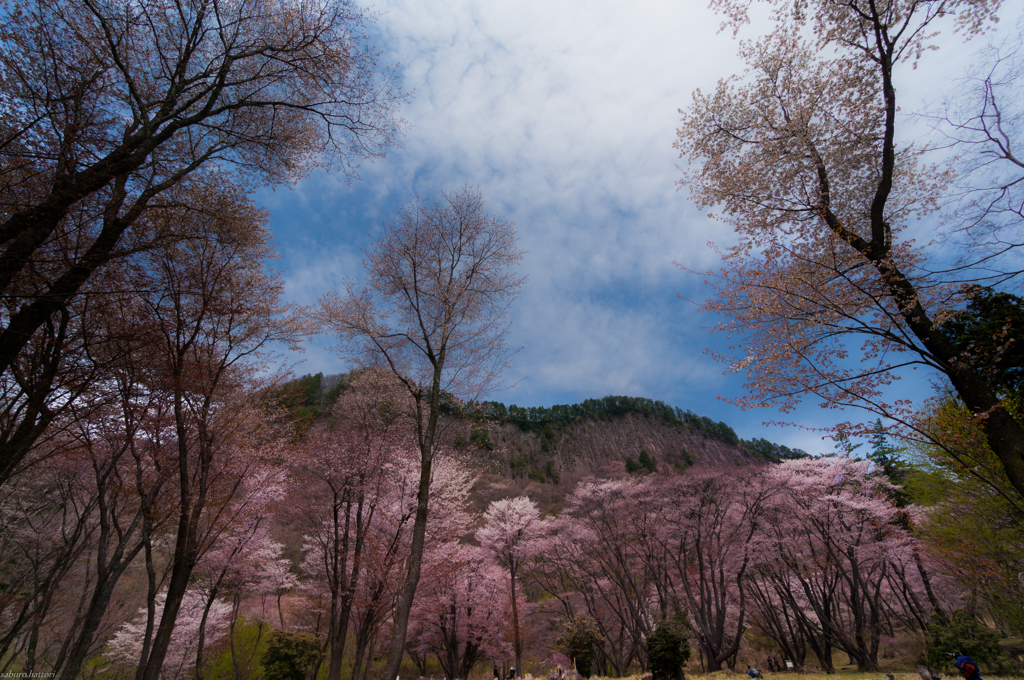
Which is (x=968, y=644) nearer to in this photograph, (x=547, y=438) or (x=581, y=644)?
(x=581, y=644)

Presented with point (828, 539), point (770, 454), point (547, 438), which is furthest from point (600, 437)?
point (828, 539)

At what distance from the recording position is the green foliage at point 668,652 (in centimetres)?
913

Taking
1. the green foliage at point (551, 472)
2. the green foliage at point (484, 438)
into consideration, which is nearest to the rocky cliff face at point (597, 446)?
the green foliage at point (551, 472)

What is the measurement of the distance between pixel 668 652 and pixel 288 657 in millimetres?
12922

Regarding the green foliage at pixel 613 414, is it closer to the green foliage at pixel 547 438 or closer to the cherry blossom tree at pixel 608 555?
the green foliage at pixel 547 438

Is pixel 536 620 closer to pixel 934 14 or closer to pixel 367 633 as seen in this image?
pixel 367 633

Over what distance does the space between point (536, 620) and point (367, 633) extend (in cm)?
1568

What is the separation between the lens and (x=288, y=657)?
43.4 feet

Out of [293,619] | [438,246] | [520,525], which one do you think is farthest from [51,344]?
[293,619]

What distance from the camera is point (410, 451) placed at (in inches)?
548

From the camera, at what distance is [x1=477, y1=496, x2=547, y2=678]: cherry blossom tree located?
19.1 meters

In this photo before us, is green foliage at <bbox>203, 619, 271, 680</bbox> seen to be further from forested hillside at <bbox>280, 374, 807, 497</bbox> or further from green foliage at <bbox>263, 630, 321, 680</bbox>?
forested hillside at <bbox>280, 374, 807, 497</bbox>

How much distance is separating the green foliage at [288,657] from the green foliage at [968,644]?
2099 cm

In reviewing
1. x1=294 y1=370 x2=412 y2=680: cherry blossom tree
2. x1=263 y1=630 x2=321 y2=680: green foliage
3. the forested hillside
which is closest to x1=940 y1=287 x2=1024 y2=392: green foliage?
x1=294 y1=370 x2=412 y2=680: cherry blossom tree
